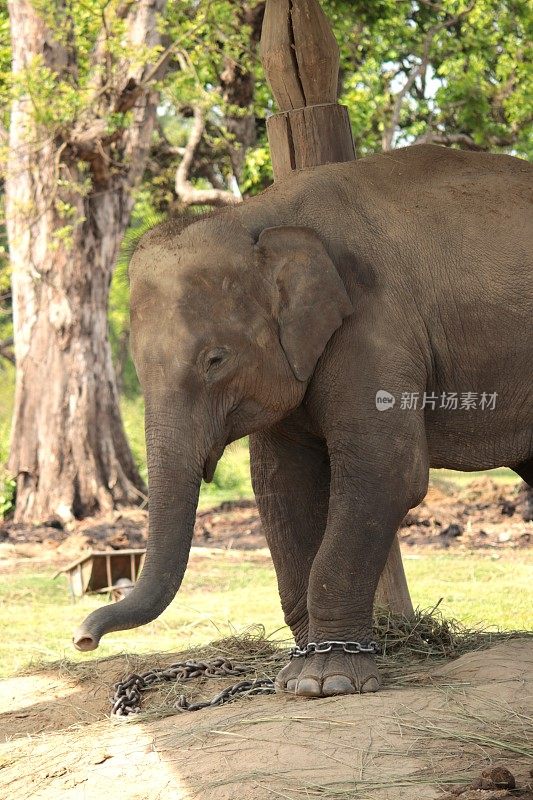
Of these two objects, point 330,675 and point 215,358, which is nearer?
point 215,358

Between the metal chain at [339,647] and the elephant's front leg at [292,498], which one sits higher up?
the elephant's front leg at [292,498]

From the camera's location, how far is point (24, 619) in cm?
905

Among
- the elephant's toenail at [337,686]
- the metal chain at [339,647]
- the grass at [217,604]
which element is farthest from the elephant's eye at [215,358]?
the grass at [217,604]

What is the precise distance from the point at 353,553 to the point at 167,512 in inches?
33.8

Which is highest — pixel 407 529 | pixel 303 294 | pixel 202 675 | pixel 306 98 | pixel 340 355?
pixel 306 98

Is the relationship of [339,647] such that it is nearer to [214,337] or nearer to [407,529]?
[214,337]

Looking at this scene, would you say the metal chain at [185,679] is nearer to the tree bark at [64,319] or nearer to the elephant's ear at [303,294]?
the elephant's ear at [303,294]

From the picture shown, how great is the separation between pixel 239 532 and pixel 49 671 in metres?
6.97

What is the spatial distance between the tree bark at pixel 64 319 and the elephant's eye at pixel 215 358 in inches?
390

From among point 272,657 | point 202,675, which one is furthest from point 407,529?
point 202,675

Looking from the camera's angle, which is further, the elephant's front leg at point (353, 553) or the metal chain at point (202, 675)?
the metal chain at point (202, 675)

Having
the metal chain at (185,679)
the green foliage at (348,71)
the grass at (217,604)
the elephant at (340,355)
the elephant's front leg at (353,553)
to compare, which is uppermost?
the green foliage at (348,71)

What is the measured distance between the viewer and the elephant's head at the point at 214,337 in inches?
193

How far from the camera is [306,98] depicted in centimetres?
680
